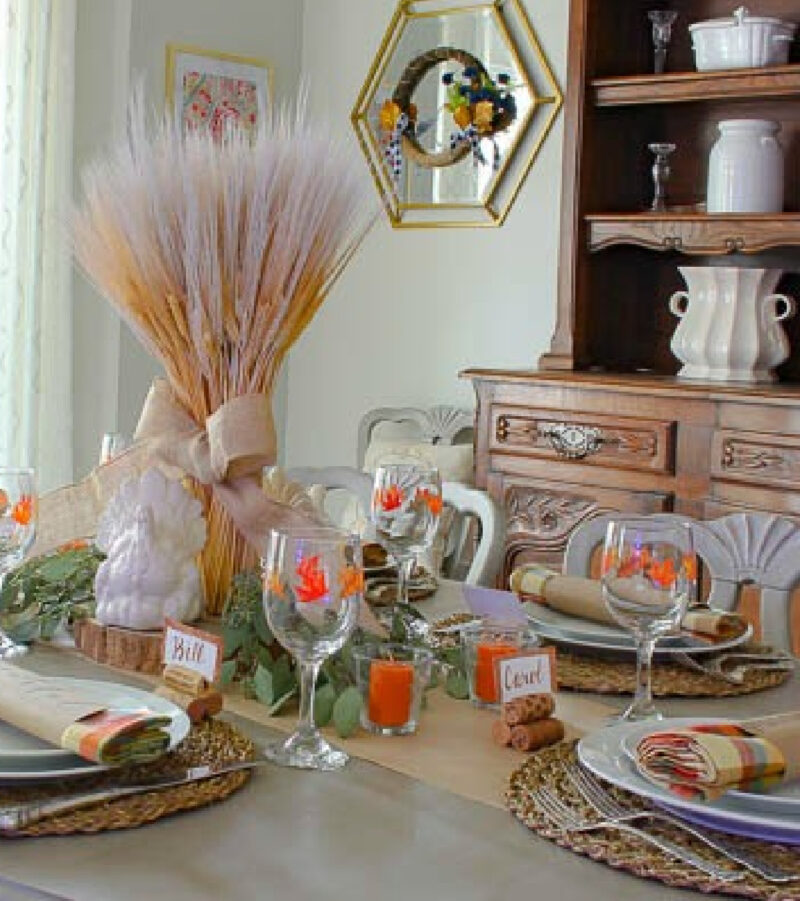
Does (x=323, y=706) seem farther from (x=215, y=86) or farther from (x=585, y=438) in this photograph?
(x=215, y=86)

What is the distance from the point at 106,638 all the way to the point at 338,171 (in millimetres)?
549

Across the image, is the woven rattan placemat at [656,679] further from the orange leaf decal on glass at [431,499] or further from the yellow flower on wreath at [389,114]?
the yellow flower on wreath at [389,114]

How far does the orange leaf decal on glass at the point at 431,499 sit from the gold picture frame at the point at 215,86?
262 cm

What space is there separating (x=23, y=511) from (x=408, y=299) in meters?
2.82

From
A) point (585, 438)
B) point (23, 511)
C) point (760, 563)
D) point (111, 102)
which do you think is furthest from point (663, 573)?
point (111, 102)

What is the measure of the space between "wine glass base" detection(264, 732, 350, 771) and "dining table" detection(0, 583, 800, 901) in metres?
0.03

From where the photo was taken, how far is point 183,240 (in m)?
1.65

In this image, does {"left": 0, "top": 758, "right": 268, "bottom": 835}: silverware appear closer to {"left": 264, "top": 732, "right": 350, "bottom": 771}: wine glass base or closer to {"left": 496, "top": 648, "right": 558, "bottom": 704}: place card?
{"left": 264, "top": 732, "right": 350, "bottom": 771}: wine glass base

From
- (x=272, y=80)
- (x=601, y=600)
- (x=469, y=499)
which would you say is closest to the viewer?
(x=601, y=600)

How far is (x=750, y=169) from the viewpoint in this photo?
347 cm

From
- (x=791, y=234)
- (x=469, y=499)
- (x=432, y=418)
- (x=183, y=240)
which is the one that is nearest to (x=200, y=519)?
(x=183, y=240)

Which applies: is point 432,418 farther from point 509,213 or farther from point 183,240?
point 183,240

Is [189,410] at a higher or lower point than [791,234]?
lower

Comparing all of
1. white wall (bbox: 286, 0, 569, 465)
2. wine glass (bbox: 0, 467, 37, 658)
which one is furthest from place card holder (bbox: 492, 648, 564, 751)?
white wall (bbox: 286, 0, 569, 465)
